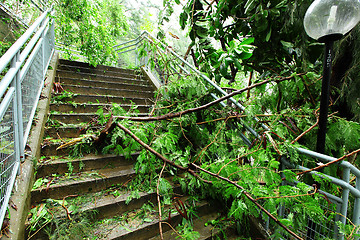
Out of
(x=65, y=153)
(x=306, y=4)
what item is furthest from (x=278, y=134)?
(x=65, y=153)

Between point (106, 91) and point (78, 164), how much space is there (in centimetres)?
219

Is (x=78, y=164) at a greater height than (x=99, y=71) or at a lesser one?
lesser

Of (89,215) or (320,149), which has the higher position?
(320,149)

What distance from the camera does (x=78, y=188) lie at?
2.05m

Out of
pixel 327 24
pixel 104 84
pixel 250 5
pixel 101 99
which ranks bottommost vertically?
pixel 101 99

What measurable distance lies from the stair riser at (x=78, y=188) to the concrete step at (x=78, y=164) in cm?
27

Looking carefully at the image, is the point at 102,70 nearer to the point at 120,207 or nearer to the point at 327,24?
the point at 120,207

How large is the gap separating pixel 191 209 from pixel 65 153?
1.83 meters

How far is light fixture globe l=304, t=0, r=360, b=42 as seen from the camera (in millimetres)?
1438

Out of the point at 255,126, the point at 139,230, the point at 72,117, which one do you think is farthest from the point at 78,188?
the point at 255,126

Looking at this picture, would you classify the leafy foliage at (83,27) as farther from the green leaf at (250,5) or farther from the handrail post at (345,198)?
the handrail post at (345,198)

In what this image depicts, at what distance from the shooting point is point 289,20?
7.15 feet

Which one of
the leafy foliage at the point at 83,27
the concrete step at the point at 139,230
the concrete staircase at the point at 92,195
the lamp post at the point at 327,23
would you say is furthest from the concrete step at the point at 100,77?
the lamp post at the point at 327,23

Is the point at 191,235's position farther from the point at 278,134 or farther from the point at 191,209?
the point at 278,134
